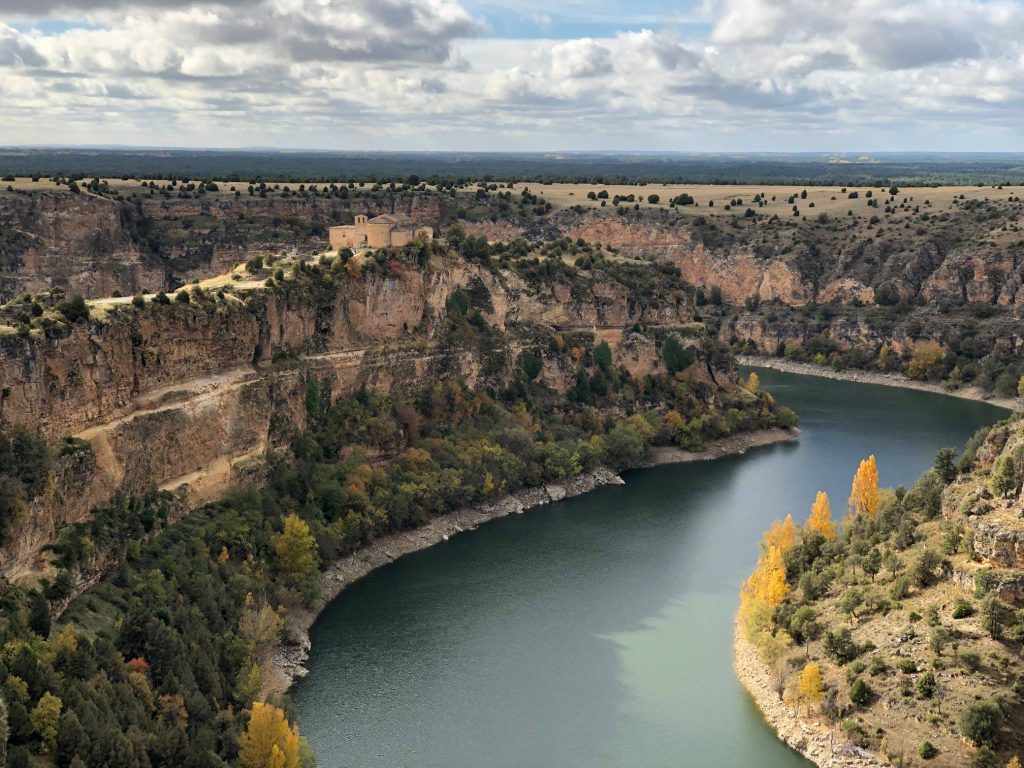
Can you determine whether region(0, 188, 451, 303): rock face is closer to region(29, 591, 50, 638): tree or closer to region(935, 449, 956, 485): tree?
region(29, 591, 50, 638): tree

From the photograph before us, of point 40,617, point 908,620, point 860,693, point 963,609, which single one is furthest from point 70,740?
point 963,609

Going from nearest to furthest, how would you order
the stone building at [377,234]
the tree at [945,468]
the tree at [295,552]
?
the tree at [945,468]
the tree at [295,552]
the stone building at [377,234]

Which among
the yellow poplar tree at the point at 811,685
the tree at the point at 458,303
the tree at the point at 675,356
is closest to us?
the yellow poplar tree at the point at 811,685

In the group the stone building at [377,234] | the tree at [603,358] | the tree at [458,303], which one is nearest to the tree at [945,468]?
the tree at [603,358]

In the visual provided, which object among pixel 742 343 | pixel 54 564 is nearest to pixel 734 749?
pixel 54 564

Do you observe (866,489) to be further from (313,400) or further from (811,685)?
(313,400)

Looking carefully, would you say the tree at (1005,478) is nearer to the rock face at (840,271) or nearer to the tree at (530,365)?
the tree at (530,365)
